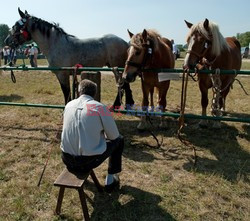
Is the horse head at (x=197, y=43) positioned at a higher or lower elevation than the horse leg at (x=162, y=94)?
higher

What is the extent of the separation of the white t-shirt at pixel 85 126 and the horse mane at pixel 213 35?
2378 millimetres

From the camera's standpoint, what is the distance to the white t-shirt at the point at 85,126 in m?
2.52

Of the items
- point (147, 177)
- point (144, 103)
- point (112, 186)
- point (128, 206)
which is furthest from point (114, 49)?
point (128, 206)

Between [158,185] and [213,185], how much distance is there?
2.31 feet

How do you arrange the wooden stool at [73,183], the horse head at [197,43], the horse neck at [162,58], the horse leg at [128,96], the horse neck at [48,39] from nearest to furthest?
1. the wooden stool at [73,183]
2. the horse head at [197,43]
3. the horse neck at [162,58]
4. the horse neck at [48,39]
5. the horse leg at [128,96]

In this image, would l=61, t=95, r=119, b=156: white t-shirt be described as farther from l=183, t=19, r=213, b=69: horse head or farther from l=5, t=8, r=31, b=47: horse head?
l=5, t=8, r=31, b=47: horse head

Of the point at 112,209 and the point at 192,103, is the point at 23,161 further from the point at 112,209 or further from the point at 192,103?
the point at 192,103

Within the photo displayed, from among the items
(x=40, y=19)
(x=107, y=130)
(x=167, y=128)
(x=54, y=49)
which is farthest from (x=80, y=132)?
(x=40, y=19)

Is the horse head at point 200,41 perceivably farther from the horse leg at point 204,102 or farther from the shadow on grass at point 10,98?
the shadow on grass at point 10,98

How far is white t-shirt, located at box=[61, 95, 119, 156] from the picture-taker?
2521 millimetres

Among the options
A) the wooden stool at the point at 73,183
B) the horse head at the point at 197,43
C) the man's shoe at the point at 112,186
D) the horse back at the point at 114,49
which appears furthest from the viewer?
the horse back at the point at 114,49

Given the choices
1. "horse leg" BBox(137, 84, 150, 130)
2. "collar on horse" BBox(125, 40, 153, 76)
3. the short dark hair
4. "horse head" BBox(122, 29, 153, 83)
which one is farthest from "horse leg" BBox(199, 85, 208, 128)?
the short dark hair

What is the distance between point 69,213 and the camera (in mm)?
2740

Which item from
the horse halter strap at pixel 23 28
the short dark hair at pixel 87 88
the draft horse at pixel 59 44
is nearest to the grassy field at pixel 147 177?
the short dark hair at pixel 87 88
